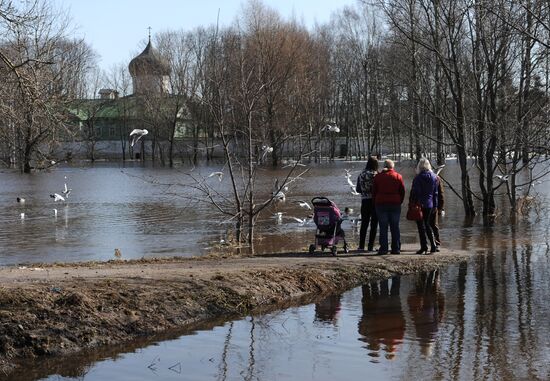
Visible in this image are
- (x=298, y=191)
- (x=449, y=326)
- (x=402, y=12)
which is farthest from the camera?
(x=298, y=191)

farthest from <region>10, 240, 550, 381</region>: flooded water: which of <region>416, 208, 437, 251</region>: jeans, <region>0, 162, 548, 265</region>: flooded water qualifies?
<region>0, 162, 548, 265</region>: flooded water

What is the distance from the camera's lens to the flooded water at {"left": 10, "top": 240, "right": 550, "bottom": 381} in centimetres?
682

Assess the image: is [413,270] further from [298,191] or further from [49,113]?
[298,191]

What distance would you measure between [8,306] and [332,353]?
340 cm

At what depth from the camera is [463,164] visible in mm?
23938

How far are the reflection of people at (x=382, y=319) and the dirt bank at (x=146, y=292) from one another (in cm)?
51

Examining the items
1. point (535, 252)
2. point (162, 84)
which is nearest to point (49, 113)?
point (535, 252)

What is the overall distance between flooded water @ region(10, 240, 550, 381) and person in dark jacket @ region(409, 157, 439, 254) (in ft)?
8.71

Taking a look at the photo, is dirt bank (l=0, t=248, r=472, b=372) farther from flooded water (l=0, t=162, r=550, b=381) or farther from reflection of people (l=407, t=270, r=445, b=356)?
reflection of people (l=407, t=270, r=445, b=356)

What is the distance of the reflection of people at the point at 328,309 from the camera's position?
29.0ft

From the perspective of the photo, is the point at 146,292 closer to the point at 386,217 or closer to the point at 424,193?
the point at 386,217

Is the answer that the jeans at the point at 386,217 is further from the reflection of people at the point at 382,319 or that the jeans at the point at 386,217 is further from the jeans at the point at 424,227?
the reflection of people at the point at 382,319

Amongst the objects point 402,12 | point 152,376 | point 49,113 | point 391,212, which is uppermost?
point 402,12

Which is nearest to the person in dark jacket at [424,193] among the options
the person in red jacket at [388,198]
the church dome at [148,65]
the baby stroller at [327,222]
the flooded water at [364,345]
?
the person in red jacket at [388,198]
